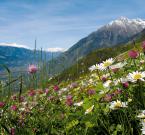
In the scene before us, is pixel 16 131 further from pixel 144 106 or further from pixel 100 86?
pixel 144 106

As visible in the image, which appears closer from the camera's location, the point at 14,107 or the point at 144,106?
the point at 144,106

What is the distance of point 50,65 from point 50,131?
8.98 ft

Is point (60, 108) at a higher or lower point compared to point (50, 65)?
lower

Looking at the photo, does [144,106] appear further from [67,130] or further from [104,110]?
[67,130]

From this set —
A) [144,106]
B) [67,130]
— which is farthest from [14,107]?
[144,106]

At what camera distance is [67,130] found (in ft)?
17.0

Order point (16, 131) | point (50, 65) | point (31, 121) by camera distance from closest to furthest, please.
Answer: point (16, 131) → point (31, 121) → point (50, 65)

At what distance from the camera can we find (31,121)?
5980 mm

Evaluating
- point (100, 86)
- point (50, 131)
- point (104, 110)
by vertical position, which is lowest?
point (50, 131)

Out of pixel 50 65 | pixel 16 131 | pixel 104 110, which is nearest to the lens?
pixel 16 131

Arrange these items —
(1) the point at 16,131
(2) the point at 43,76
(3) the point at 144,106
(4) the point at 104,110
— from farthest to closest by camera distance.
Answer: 1. (2) the point at 43,76
2. (4) the point at 104,110
3. (1) the point at 16,131
4. (3) the point at 144,106

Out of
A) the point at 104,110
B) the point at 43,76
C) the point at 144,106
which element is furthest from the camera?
the point at 43,76

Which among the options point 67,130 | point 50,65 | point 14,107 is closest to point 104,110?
point 67,130

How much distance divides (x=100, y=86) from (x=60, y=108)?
2367 millimetres
